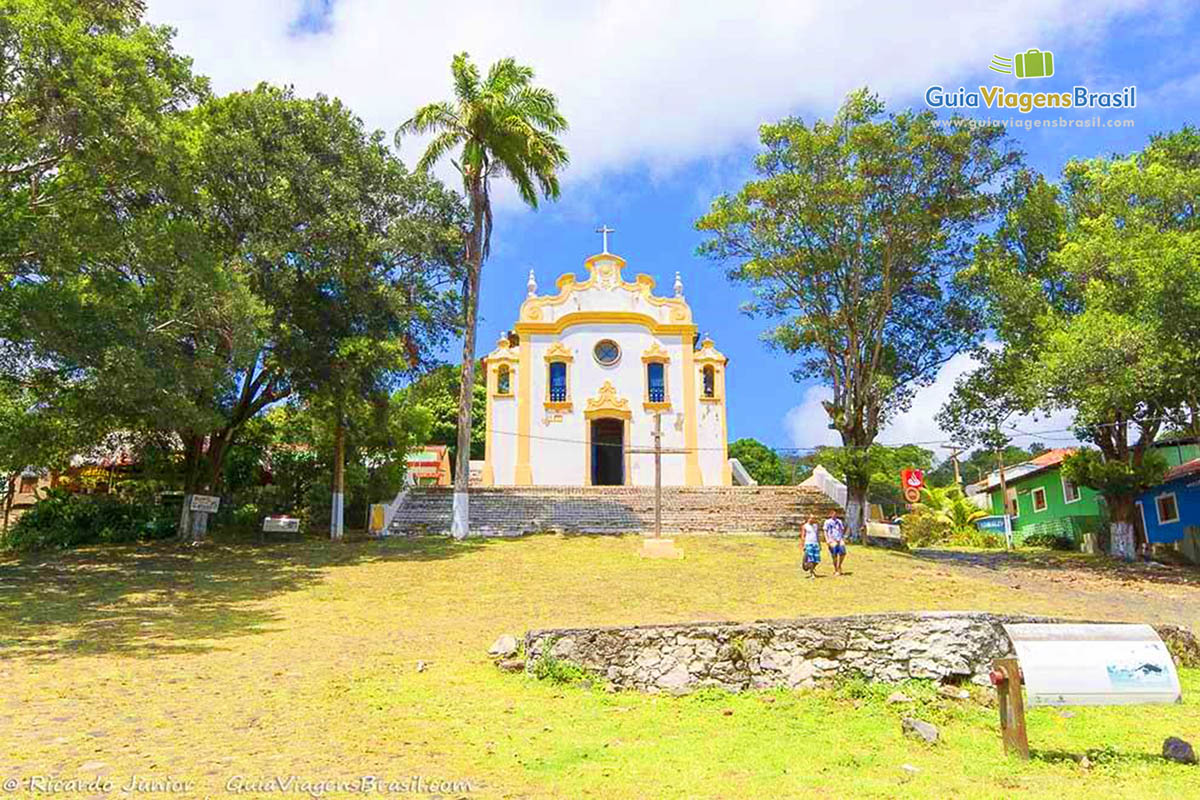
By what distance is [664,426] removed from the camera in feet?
91.7

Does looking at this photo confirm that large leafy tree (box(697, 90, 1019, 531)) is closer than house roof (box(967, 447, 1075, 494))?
Yes

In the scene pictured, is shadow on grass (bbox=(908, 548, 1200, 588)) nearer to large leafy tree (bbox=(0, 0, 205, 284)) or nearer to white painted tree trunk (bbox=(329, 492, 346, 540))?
white painted tree trunk (bbox=(329, 492, 346, 540))

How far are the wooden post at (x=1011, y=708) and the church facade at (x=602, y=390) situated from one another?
71.6ft

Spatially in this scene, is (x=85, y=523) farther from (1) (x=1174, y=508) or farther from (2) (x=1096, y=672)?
(1) (x=1174, y=508)

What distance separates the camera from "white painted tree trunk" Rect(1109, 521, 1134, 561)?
59.4 feet

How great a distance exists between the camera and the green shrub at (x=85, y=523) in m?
18.1

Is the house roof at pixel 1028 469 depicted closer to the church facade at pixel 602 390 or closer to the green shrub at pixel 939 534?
the green shrub at pixel 939 534

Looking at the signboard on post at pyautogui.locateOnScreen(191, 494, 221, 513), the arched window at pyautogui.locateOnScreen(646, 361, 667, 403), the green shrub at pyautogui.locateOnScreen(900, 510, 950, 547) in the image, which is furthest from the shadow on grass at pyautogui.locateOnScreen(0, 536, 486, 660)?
the green shrub at pyautogui.locateOnScreen(900, 510, 950, 547)

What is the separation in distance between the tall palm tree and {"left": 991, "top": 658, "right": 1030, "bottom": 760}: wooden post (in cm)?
1448

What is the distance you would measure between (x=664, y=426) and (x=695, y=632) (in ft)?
68.5

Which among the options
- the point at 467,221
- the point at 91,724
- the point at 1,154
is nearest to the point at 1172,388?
the point at 467,221

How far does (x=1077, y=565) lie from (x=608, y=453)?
50.3 feet

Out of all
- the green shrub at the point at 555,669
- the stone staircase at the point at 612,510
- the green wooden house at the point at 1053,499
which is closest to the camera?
the green shrub at the point at 555,669

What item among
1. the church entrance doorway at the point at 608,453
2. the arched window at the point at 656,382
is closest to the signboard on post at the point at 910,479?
the arched window at the point at 656,382
